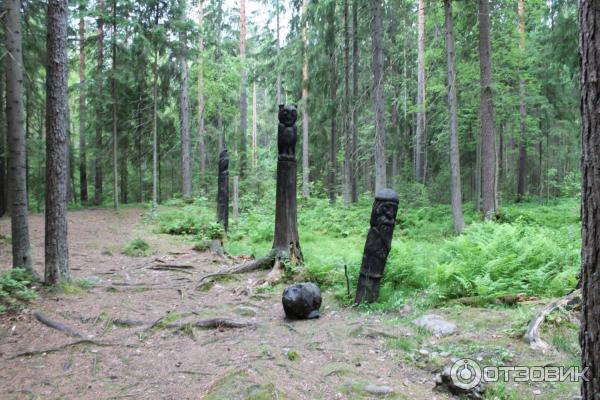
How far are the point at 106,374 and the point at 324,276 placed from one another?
13.6 feet

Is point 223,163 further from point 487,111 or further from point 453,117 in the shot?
point 487,111

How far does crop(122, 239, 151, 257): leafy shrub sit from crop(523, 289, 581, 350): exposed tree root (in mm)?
9380

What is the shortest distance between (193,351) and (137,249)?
7.09 metres

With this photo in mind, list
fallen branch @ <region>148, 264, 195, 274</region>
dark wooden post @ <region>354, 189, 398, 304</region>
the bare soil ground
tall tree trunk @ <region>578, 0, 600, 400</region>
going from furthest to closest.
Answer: fallen branch @ <region>148, 264, 195, 274</region> < dark wooden post @ <region>354, 189, 398, 304</region> < the bare soil ground < tall tree trunk @ <region>578, 0, 600, 400</region>

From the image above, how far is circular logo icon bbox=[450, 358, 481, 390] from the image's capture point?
3568mm

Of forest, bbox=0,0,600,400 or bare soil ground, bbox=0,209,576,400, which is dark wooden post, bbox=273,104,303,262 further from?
bare soil ground, bbox=0,209,576,400

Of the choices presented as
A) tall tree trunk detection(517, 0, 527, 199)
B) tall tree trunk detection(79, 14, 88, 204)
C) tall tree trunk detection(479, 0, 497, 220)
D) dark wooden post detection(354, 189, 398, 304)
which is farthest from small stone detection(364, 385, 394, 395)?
tall tree trunk detection(79, 14, 88, 204)

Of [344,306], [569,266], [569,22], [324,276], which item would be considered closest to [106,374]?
[344,306]

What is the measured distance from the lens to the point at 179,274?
368 inches

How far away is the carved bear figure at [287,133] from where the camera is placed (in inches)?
345

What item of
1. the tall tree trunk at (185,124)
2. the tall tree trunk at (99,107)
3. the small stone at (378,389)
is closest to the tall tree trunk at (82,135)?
the tall tree trunk at (99,107)

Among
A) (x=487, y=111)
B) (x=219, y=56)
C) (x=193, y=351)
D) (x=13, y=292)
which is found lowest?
(x=193, y=351)

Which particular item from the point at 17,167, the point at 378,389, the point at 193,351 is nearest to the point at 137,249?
the point at 17,167

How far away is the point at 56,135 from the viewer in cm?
658
